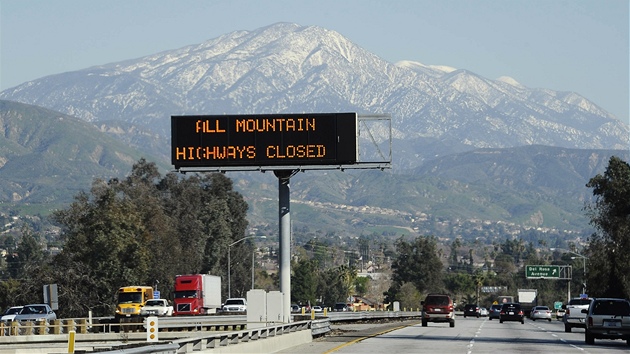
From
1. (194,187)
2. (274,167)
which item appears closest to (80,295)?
(194,187)

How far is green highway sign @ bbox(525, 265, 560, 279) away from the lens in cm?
18250

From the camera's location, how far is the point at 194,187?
157375 millimetres

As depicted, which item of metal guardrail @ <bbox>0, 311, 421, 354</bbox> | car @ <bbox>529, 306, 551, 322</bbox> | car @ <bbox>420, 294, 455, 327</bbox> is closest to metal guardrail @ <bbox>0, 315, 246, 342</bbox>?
metal guardrail @ <bbox>0, 311, 421, 354</bbox>

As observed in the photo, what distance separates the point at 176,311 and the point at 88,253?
87.4 feet

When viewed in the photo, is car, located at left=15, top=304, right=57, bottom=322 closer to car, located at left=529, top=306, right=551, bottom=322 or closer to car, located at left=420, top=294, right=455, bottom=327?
car, located at left=420, top=294, right=455, bottom=327

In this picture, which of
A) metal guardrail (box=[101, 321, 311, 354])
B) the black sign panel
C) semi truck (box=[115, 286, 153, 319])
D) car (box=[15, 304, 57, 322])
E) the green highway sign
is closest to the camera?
metal guardrail (box=[101, 321, 311, 354])

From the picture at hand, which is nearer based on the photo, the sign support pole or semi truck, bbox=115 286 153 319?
the sign support pole

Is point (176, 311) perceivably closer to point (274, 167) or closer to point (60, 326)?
point (60, 326)

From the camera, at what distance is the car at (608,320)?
5038cm

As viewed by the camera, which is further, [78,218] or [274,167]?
[78,218]

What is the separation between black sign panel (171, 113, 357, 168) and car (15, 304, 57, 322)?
18.1 m

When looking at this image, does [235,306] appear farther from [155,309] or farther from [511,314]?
[511,314]

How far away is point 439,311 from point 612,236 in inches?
1900

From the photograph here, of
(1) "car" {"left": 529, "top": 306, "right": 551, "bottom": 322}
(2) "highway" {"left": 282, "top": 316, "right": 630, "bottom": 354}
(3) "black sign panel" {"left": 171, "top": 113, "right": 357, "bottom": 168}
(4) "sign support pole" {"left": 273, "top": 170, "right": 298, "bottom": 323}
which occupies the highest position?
(3) "black sign panel" {"left": 171, "top": 113, "right": 357, "bottom": 168}
